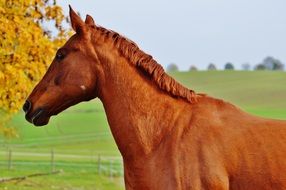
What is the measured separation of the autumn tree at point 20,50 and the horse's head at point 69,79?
8.35m

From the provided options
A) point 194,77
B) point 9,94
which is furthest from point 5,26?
point 194,77

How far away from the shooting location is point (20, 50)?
1630 cm

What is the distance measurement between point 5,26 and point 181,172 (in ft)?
31.1

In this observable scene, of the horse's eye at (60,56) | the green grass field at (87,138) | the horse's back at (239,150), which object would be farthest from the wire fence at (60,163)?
the horse's back at (239,150)

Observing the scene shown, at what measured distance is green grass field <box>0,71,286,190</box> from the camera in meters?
30.5

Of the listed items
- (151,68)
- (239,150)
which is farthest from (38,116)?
(239,150)

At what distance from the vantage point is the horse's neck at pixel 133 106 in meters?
6.93

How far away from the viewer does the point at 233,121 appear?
6852 mm

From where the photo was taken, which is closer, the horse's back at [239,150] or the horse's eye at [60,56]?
the horse's back at [239,150]

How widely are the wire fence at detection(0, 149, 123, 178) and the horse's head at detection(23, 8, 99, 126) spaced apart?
26.0 m

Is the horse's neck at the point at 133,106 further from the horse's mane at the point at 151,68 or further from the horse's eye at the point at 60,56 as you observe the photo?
the horse's eye at the point at 60,56

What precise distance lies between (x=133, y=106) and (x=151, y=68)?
15.8 inches

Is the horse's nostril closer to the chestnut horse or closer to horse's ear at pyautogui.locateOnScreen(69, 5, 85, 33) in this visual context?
the chestnut horse

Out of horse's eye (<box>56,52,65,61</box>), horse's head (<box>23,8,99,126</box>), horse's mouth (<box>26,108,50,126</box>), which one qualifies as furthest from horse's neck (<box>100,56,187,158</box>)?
horse's mouth (<box>26,108,50,126</box>)
